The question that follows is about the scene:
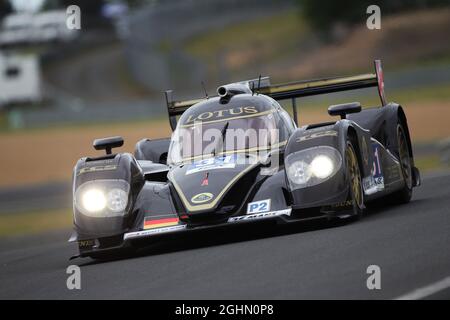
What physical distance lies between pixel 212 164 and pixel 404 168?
119 inches

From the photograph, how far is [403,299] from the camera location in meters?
6.29

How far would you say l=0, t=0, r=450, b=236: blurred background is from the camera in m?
36.8

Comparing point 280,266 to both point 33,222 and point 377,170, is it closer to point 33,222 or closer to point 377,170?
point 377,170

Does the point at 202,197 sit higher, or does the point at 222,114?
the point at 222,114

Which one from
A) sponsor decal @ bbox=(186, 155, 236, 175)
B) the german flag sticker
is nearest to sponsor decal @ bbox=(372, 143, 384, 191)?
sponsor decal @ bbox=(186, 155, 236, 175)

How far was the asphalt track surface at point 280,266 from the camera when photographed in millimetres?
6863

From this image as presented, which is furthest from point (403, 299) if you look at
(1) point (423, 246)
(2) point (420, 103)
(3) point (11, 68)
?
(3) point (11, 68)

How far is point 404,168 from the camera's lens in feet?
39.9

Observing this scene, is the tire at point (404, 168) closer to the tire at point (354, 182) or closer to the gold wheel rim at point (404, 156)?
the gold wheel rim at point (404, 156)

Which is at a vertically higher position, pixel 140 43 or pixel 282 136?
pixel 140 43

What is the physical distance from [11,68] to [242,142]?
61842 millimetres

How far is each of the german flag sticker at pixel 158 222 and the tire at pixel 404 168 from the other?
3.02 m

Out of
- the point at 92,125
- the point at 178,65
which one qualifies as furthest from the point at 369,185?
the point at 178,65
